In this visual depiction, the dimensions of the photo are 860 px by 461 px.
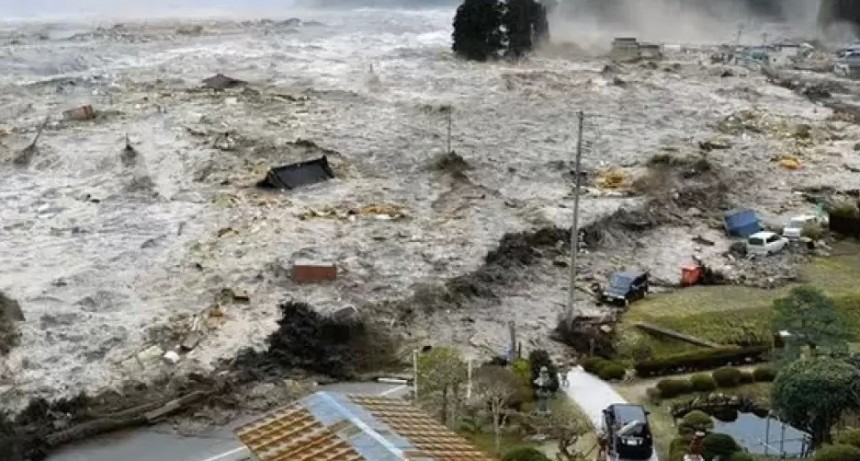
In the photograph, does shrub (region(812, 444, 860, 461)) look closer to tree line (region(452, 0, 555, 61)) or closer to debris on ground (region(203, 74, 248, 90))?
debris on ground (region(203, 74, 248, 90))

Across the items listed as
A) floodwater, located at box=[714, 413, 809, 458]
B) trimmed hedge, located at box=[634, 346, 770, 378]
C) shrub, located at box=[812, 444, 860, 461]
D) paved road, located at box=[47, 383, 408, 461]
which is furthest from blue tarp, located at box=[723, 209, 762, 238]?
paved road, located at box=[47, 383, 408, 461]

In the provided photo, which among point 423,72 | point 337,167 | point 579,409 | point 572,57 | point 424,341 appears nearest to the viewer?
point 579,409

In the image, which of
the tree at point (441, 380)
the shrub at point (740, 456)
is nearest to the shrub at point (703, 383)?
the shrub at point (740, 456)

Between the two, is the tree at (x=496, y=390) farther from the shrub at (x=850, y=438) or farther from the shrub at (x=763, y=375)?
the shrub at (x=850, y=438)

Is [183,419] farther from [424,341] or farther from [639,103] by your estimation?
[639,103]

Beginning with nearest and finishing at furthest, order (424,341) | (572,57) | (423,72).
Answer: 1. (424,341)
2. (423,72)
3. (572,57)

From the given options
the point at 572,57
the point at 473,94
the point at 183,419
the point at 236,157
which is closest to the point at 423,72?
the point at 473,94

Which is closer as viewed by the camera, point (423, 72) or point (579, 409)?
point (579, 409)
